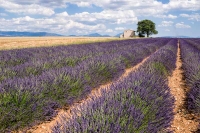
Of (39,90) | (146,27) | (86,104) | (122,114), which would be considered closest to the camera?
(122,114)

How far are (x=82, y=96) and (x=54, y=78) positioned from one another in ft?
2.58

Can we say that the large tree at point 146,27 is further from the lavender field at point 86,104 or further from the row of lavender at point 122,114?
the row of lavender at point 122,114

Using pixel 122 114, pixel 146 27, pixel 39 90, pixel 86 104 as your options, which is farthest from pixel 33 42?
pixel 146 27

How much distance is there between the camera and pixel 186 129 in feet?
11.3

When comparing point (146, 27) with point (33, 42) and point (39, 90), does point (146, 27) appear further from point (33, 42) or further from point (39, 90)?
point (39, 90)

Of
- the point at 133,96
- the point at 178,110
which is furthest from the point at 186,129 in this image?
the point at 133,96

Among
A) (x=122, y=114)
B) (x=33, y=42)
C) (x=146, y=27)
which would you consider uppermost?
(x=146, y=27)

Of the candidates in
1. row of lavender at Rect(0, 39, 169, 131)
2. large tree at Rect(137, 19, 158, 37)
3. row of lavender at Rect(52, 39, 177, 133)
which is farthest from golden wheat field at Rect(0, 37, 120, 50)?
large tree at Rect(137, 19, 158, 37)

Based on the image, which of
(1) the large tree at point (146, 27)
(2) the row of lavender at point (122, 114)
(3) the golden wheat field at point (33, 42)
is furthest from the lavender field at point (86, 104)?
(1) the large tree at point (146, 27)

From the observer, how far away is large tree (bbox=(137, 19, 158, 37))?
76875 millimetres

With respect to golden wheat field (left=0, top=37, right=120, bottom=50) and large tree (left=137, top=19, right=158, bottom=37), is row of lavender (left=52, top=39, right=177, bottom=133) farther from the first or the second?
large tree (left=137, top=19, right=158, bottom=37)

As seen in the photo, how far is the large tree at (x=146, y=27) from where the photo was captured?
76.9 meters

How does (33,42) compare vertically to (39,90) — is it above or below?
above

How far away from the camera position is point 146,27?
76438 mm
